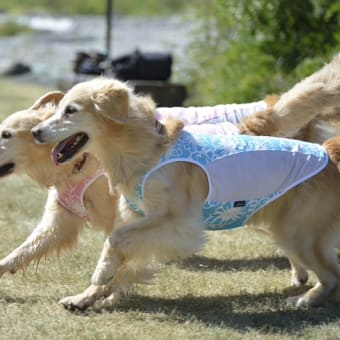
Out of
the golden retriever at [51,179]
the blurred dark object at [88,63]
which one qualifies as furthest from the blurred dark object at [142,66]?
the golden retriever at [51,179]

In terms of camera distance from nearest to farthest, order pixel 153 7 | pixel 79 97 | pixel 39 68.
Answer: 1. pixel 79 97
2. pixel 39 68
3. pixel 153 7

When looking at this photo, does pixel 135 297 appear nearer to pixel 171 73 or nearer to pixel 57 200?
pixel 57 200

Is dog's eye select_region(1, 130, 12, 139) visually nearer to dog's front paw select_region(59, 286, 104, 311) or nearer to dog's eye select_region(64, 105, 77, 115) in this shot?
dog's eye select_region(64, 105, 77, 115)

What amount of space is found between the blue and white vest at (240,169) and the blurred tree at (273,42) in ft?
14.9

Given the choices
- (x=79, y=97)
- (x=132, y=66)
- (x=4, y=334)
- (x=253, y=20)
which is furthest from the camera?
(x=132, y=66)

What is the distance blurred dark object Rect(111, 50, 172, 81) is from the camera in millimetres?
12961

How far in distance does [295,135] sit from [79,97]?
1955 mm

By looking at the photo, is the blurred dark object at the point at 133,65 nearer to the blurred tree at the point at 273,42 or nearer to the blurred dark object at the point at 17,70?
the blurred tree at the point at 273,42

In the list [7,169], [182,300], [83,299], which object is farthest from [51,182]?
[182,300]

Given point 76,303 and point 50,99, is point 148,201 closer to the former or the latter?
point 76,303

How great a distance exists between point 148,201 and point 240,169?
0.58 meters

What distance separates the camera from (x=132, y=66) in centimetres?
1298

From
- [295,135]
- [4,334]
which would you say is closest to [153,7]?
[295,135]

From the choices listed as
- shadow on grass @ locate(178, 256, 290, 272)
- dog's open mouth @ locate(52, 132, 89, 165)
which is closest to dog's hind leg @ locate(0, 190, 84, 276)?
dog's open mouth @ locate(52, 132, 89, 165)
